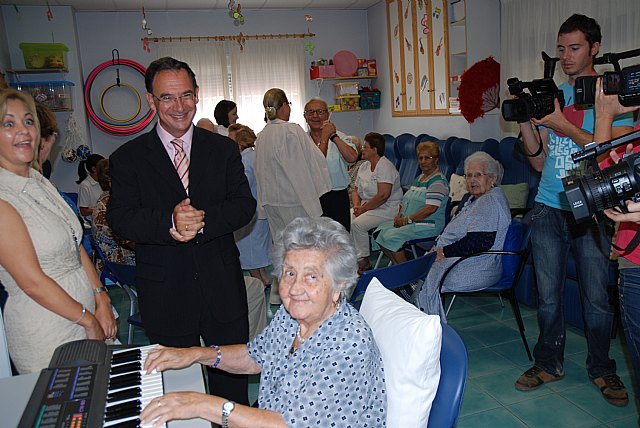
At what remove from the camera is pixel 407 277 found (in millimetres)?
2568

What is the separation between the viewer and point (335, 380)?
1.32m

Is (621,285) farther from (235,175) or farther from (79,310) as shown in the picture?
(79,310)

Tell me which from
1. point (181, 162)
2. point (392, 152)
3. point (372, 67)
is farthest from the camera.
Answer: point (372, 67)

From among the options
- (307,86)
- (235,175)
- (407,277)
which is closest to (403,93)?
(307,86)

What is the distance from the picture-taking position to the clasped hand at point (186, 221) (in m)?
1.79

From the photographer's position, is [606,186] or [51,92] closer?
[606,186]

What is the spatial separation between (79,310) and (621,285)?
69.4 inches

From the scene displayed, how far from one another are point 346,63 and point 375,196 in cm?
357

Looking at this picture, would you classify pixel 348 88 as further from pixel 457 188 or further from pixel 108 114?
pixel 457 188

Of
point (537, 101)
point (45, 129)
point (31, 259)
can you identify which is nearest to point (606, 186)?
point (537, 101)

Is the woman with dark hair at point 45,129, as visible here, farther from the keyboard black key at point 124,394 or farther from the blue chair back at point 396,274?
the blue chair back at point 396,274

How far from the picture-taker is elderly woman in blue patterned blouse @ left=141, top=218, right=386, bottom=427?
130 centimetres

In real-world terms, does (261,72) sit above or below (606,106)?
above

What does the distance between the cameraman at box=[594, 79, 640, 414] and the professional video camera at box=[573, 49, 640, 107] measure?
0.06m
